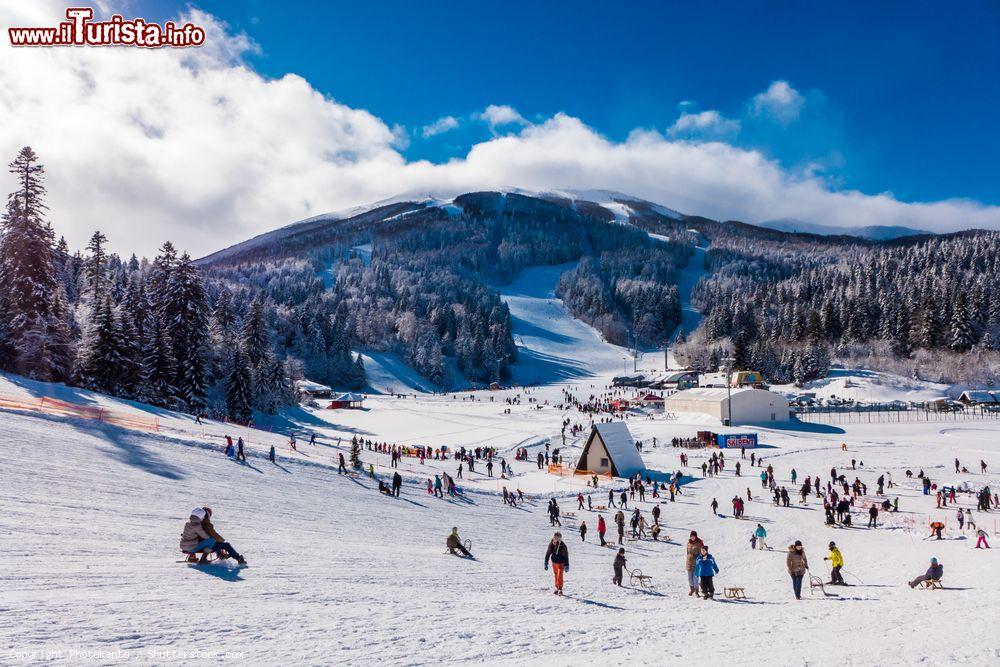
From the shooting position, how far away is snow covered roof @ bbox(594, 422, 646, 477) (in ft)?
111

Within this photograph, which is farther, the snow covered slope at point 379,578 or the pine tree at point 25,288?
the pine tree at point 25,288

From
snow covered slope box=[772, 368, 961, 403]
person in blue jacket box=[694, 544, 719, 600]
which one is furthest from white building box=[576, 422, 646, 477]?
snow covered slope box=[772, 368, 961, 403]

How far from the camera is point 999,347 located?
3442 inches

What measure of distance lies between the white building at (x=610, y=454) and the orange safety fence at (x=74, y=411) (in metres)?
22.4

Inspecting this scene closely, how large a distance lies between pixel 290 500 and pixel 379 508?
295 centimetres

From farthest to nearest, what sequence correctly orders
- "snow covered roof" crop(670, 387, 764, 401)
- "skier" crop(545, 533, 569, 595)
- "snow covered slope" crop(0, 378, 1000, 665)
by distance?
1. "snow covered roof" crop(670, 387, 764, 401)
2. "skier" crop(545, 533, 569, 595)
3. "snow covered slope" crop(0, 378, 1000, 665)

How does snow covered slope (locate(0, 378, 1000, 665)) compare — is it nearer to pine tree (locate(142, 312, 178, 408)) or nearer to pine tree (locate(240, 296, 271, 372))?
pine tree (locate(142, 312, 178, 408))

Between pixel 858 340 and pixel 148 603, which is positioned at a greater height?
pixel 858 340

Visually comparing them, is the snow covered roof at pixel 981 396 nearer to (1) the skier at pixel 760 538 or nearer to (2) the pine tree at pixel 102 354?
(1) the skier at pixel 760 538

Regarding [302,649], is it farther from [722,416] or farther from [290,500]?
[722,416]

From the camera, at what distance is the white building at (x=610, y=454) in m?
33.8

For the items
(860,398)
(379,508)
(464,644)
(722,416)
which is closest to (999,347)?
(860,398)

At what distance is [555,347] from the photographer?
15075 cm

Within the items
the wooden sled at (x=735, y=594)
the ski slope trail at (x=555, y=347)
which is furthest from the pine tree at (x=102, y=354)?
the ski slope trail at (x=555, y=347)
